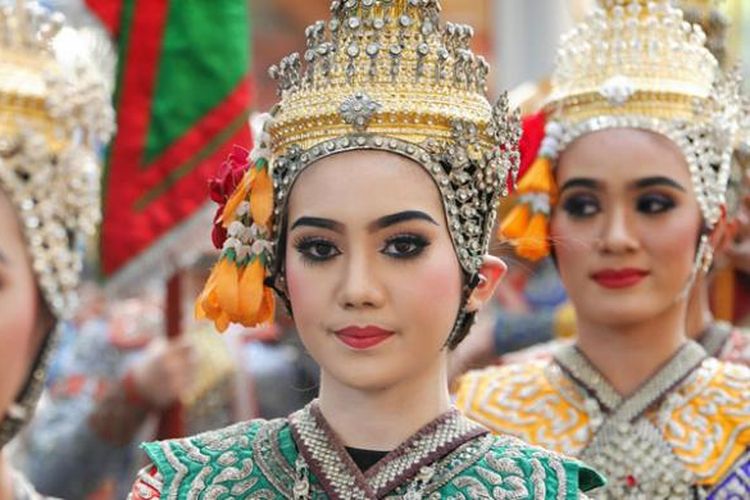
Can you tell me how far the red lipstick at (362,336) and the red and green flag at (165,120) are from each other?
8.48 ft

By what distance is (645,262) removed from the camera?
425 cm

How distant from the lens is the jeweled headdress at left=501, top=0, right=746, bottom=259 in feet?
14.2

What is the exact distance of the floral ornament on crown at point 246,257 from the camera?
3375 millimetres

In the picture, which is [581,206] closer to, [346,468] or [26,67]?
[346,468]

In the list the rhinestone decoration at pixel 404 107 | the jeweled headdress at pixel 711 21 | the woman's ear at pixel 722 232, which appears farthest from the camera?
the jeweled headdress at pixel 711 21

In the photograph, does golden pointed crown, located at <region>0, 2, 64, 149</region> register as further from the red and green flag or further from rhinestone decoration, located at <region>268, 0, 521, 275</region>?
the red and green flag

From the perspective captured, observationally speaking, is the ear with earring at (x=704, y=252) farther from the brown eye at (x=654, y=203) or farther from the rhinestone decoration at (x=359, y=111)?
the rhinestone decoration at (x=359, y=111)

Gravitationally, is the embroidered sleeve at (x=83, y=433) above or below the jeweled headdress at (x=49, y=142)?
below

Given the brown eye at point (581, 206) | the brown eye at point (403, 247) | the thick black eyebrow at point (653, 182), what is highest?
the thick black eyebrow at point (653, 182)

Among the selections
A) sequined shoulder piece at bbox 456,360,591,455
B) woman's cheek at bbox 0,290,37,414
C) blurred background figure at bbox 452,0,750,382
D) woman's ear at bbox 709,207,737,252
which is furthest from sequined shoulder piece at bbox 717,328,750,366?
woman's cheek at bbox 0,290,37,414

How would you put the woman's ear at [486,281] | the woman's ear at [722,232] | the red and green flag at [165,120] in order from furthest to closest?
the red and green flag at [165,120] → the woman's ear at [722,232] → the woman's ear at [486,281]

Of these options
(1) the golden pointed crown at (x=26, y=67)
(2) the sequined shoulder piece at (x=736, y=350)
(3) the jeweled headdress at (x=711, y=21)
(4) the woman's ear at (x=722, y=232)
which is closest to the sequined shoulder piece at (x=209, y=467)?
(1) the golden pointed crown at (x=26, y=67)

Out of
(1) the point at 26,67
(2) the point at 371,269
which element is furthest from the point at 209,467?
(1) the point at 26,67

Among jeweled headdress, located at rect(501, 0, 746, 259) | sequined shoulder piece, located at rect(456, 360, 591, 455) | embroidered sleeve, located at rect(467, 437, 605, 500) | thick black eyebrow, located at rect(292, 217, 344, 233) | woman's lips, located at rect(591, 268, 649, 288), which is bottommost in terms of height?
embroidered sleeve, located at rect(467, 437, 605, 500)
